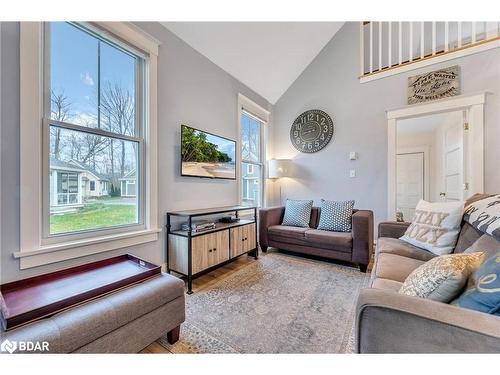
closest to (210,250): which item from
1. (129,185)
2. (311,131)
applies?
(129,185)

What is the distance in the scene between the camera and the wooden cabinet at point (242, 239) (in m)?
2.52

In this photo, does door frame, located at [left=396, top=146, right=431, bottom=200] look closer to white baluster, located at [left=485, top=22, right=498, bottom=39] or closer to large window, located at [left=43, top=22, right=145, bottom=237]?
white baluster, located at [left=485, top=22, right=498, bottom=39]

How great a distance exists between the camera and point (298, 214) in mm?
3188

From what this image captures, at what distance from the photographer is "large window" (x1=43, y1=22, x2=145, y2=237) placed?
1.57m

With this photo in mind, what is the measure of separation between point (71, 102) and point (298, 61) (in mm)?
3332

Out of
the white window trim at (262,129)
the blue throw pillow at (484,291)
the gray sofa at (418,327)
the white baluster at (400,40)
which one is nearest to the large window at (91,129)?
the white window trim at (262,129)

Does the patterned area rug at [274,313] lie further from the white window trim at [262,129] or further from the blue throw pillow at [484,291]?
the white window trim at [262,129]

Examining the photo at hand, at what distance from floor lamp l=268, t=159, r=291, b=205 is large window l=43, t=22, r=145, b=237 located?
7.41ft

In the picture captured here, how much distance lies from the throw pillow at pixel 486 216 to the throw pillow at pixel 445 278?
43cm

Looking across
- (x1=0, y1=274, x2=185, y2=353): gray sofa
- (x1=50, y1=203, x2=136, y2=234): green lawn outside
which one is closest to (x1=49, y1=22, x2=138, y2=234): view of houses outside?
(x1=50, y1=203, x2=136, y2=234): green lawn outside

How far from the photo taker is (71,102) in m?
1.66
